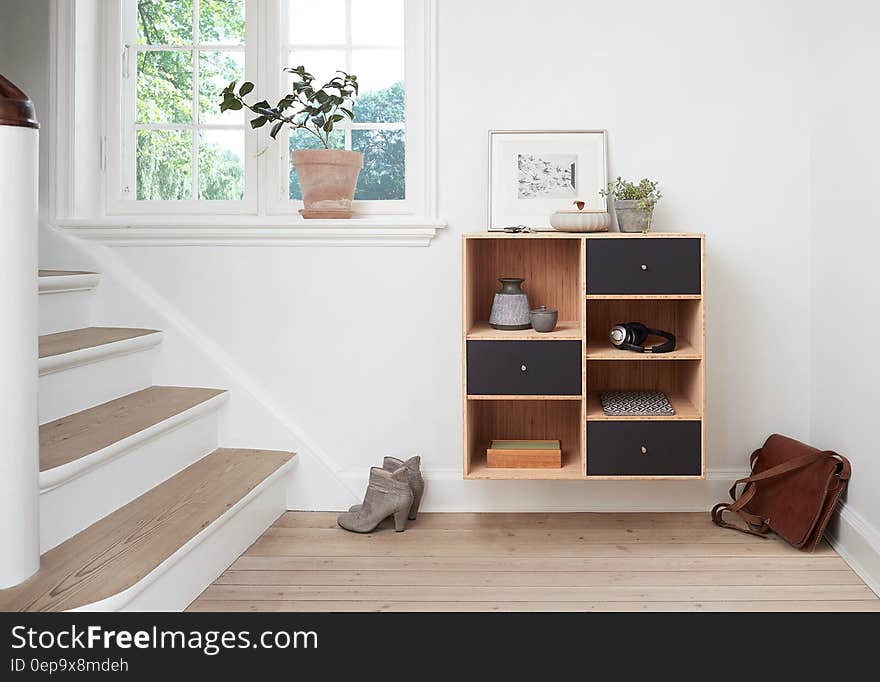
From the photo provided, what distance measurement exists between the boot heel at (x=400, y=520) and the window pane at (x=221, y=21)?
1.76m

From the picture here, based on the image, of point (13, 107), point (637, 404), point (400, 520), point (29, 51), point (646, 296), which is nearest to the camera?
point (13, 107)

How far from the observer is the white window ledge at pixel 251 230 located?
287 centimetres

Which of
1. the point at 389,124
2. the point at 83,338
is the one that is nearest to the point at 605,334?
the point at 389,124

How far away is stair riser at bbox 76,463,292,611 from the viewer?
1.83 meters

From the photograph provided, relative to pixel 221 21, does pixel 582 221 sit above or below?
below

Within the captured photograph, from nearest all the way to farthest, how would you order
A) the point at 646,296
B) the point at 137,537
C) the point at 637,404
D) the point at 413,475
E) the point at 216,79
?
the point at 137,537, the point at 646,296, the point at 637,404, the point at 413,475, the point at 216,79

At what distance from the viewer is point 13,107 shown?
169 centimetres

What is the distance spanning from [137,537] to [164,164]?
5.13 feet

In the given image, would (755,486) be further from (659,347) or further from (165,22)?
(165,22)

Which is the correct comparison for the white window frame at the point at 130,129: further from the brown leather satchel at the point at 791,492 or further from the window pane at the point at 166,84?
the brown leather satchel at the point at 791,492

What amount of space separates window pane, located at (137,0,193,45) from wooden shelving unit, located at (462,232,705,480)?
1.35 m

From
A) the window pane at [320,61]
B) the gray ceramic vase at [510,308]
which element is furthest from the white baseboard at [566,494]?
the window pane at [320,61]

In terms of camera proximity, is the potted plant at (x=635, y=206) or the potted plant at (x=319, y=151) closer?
the potted plant at (x=635, y=206)
